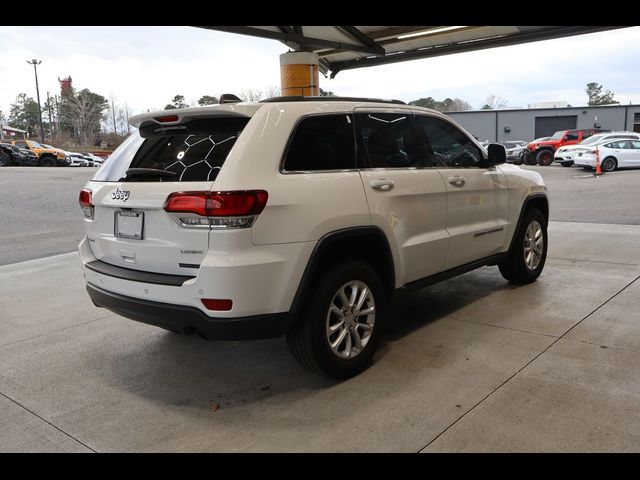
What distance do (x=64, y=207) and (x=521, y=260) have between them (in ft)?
38.0

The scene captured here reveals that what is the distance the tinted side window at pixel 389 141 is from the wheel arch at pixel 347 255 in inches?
21.5

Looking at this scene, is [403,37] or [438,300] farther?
[403,37]

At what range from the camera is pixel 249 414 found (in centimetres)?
328

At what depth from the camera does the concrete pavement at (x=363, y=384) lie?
2.95m

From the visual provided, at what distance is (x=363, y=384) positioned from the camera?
11.8 ft

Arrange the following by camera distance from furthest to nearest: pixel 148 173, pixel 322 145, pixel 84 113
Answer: pixel 84 113 → pixel 322 145 → pixel 148 173

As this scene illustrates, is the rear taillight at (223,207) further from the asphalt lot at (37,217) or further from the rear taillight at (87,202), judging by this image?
the asphalt lot at (37,217)

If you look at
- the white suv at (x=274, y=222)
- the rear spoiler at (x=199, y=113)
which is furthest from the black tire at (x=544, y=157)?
the rear spoiler at (x=199, y=113)

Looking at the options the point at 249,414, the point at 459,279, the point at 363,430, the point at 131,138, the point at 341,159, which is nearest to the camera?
the point at 363,430

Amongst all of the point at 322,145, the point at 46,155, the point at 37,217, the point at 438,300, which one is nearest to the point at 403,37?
the point at 37,217

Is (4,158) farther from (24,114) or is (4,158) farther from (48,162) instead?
(24,114)
